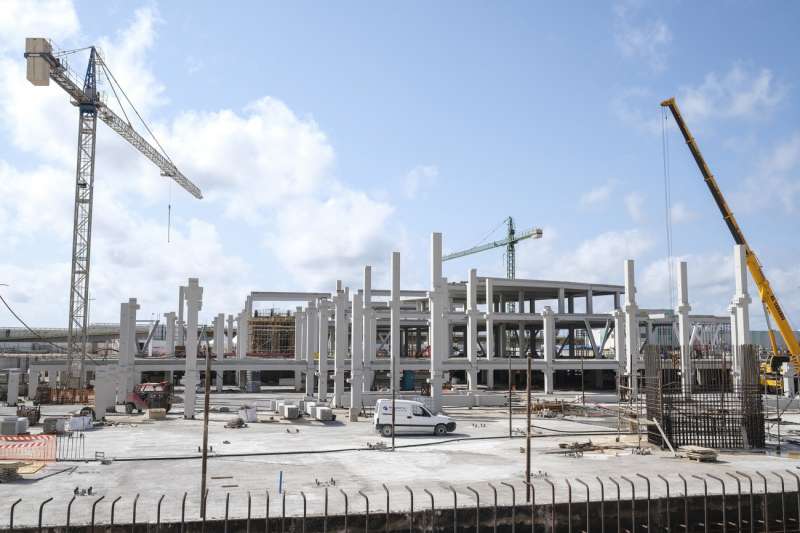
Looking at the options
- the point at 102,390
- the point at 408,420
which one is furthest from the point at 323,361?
the point at 408,420

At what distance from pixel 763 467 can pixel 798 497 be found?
5.45 meters

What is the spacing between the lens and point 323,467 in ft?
73.7

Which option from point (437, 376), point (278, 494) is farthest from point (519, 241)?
point (278, 494)

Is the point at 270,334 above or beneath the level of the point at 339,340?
above

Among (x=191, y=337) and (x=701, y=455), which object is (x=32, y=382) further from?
(x=701, y=455)

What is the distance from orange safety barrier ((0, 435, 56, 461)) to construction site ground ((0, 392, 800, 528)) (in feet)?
4.39

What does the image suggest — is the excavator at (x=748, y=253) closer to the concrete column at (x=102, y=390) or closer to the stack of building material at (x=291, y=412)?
the stack of building material at (x=291, y=412)

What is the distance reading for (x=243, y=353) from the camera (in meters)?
70.1

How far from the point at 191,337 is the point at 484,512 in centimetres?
2553

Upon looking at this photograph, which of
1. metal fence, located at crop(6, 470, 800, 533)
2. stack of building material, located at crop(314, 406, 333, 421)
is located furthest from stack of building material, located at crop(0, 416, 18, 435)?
stack of building material, located at crop(314, 406, 333, 421)

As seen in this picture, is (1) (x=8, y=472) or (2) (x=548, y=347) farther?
(2) (x=548, y=347)

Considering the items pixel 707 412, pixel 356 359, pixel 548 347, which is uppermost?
pixel 548 347

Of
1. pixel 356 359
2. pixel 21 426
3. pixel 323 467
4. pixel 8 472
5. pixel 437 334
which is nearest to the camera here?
pixel 8 472

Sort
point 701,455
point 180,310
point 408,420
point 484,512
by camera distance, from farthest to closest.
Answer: point 180,310
point 408,420
point 701,455
point 484,512
